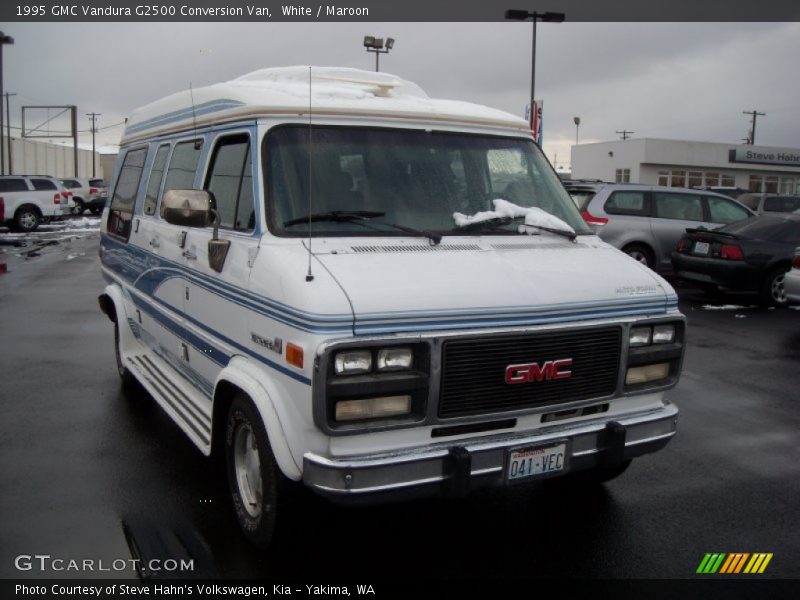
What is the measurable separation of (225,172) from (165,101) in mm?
1676

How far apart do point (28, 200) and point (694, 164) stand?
4825 cm

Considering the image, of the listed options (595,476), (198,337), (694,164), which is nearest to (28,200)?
(198,337)

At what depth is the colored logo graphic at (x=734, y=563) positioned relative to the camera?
13.0 ft

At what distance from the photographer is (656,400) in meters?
4.34

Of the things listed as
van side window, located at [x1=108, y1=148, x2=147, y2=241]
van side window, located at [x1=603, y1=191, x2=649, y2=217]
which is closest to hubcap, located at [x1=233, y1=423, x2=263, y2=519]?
van side window, located at [x1=108, y1=148, x2=147, y2=241]

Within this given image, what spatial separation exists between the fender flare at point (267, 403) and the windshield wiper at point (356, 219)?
0.78 metres

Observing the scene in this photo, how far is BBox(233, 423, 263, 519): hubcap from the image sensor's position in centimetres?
403

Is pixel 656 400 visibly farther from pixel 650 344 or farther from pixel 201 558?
pixel 201 558

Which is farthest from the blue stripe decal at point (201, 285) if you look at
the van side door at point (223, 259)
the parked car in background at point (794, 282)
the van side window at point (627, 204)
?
the van side window at point (627, 204)

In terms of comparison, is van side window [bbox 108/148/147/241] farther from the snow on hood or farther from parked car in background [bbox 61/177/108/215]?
parked car in background [bbox 61/177/108/215]

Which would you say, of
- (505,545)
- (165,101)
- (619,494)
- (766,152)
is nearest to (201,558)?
(505,545)

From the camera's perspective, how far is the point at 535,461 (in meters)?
3.78

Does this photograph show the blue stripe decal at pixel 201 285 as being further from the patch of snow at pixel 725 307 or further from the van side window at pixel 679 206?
the van side window at pixel 679 206

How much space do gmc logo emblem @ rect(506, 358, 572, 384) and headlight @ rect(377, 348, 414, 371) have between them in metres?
0.51
